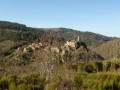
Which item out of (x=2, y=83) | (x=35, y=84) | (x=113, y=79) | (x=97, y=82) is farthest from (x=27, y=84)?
(x=113, y=79)

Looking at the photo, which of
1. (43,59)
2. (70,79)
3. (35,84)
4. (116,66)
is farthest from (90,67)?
(35,84)

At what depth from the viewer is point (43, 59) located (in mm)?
16547

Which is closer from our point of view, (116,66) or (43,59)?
(43,59)

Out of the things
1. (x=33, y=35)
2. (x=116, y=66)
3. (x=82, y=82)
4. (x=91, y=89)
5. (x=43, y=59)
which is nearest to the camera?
(x=91, y=89)

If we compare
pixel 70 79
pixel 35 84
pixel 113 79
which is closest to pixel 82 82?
pixel 70 79

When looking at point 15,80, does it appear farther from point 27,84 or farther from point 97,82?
point 97,82

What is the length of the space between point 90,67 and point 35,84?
7427 mm

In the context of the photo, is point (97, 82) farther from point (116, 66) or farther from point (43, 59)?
point (116, 66)

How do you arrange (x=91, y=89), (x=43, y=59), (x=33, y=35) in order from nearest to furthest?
(x=91, y=89), (x=43, y=59), (x=33, y=35)

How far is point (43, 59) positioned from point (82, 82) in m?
3.97

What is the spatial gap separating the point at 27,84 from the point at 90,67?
7.77m

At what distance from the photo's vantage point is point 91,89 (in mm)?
12352

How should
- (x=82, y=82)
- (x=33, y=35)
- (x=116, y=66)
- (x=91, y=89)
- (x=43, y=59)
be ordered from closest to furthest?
(x=91, y=89), (x=82, y=82), (x=43, y=59), (x=116, y=66), (x=33, y=35)

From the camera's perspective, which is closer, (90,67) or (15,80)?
(15,80)
